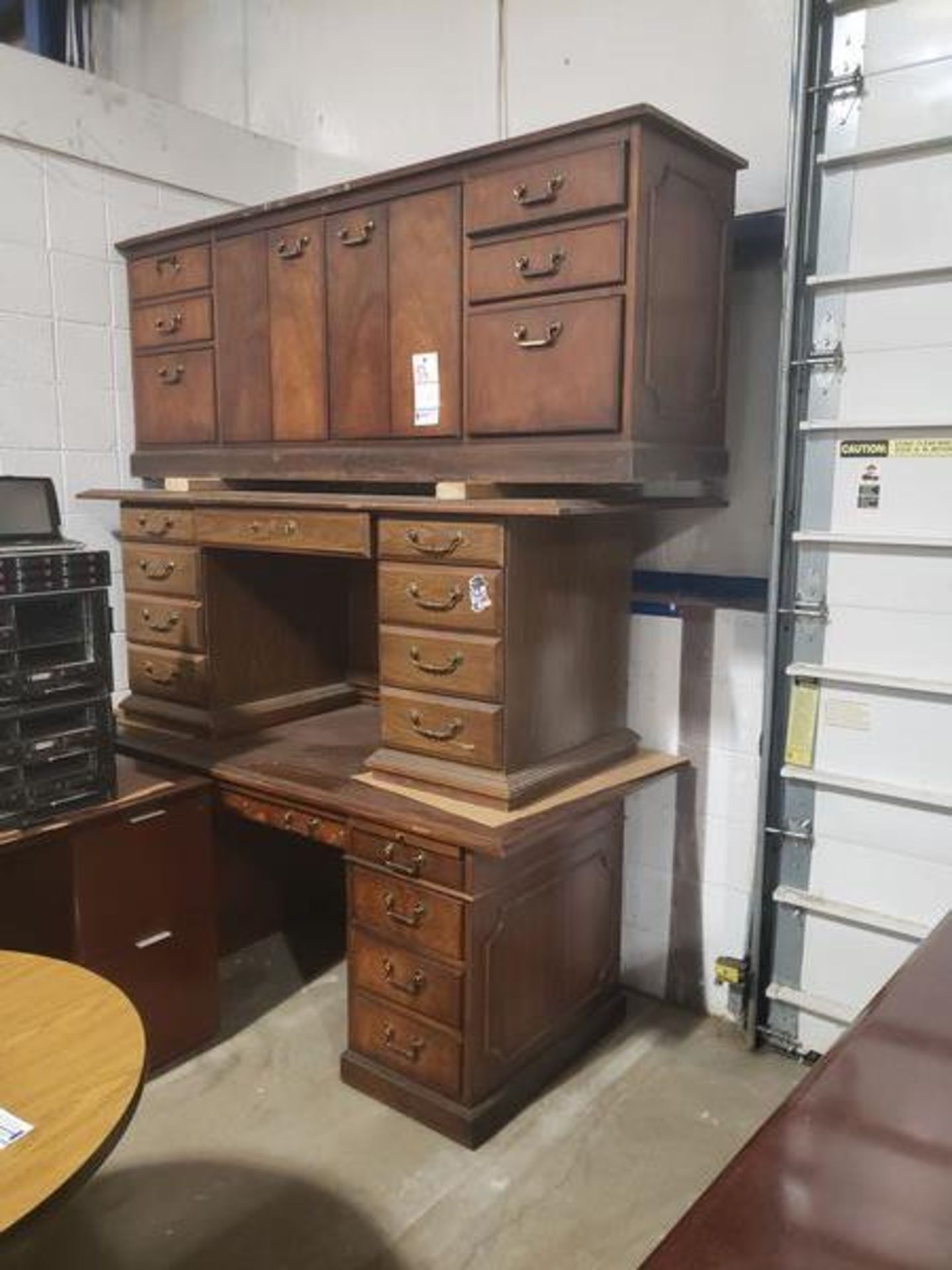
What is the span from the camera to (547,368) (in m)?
2.04

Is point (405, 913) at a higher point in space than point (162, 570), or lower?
lower

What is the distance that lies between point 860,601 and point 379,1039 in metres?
1.51

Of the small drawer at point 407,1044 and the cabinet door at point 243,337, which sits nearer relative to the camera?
the small drawer at point 407,1044

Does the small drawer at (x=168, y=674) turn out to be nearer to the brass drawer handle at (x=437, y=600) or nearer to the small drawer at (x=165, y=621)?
the small drawer at (x=165, y=621)

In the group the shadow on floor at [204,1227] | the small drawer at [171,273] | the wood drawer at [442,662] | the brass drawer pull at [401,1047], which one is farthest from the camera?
the small drawer at [171,273]

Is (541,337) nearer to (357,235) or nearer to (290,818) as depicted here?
(357,235)

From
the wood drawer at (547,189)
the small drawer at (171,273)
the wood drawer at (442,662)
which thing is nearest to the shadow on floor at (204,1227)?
the wood drawer at (442,662)

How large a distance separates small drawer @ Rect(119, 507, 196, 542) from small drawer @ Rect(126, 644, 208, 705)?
32 cm

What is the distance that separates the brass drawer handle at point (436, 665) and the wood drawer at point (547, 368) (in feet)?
1.62

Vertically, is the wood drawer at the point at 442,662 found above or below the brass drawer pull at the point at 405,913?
above

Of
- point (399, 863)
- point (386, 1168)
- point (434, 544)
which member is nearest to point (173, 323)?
point (434, 544)

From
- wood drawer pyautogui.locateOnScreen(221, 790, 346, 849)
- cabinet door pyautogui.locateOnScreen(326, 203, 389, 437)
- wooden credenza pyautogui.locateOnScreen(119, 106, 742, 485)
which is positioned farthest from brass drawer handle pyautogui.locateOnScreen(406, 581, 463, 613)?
wood drawer pyautogui.locateOnScreen(221, 790, 346, 849)

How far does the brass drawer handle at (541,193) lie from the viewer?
1974mm

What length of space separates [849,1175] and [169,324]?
264 cm
